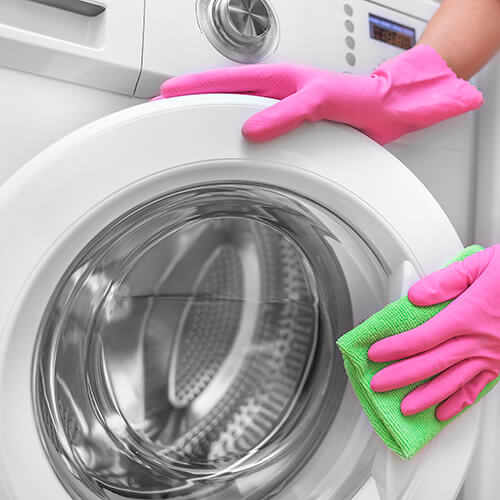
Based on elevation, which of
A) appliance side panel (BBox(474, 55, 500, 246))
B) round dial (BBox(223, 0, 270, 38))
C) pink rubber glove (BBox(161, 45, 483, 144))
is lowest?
appliance side panel (BBox(474, 55, 500, 246))

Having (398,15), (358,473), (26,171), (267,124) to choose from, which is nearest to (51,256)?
(26,171)

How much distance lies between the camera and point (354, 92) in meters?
0.58

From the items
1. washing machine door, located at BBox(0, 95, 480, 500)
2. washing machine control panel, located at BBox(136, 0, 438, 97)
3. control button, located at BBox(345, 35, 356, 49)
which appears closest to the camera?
washing machine door, located at BBox(0, 95, 480, 500)

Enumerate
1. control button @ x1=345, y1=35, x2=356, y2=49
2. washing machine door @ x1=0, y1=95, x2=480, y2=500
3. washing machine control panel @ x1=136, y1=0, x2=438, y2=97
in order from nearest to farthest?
washing machine door @ x1=0, y1=95, x2=480, y2=500 → washing machine control panel @ x1=136, y1=0, x2=438, y2=97 → control button @ x1=345, y1=35, x2=356, y2=49

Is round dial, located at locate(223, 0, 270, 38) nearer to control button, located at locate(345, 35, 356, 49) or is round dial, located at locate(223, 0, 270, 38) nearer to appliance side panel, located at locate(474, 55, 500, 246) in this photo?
control button, located at locate(345, 35, 356, 49)

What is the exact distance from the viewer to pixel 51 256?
1.46 ft

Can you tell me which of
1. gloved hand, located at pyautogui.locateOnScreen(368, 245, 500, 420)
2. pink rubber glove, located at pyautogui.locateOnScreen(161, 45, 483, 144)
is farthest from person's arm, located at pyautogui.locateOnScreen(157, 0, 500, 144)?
gloved hand, located at pyautogui.locateOnScreen(368, 245, 500, 420)

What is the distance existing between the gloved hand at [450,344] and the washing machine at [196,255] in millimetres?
32

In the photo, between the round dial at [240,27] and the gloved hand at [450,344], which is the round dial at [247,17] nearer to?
the round dial at [240,27]

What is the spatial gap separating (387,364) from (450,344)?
7 centimetres

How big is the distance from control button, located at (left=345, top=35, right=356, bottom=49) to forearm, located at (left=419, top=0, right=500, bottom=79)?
0.10m

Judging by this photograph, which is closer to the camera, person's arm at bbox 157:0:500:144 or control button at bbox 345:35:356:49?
person's arm at bbox 157:0:500:144

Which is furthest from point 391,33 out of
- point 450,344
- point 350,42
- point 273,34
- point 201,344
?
point 201,344

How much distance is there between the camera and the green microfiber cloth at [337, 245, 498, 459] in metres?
0.56
